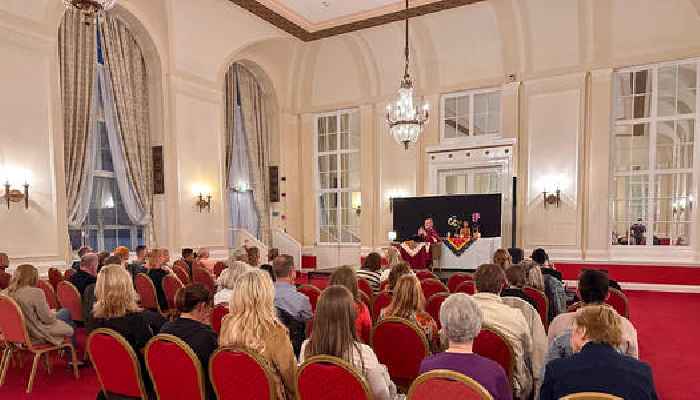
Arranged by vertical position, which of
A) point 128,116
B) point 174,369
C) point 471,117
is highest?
point 471,117

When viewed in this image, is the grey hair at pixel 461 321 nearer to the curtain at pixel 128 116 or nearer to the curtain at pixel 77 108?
the curtain at pixel 77 108

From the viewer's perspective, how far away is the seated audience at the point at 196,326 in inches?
91.9

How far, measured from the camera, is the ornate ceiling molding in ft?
32.5

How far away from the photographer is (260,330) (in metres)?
2.22

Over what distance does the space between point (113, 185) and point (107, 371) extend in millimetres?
7595

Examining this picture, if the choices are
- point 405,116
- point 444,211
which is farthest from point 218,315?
point 444,211

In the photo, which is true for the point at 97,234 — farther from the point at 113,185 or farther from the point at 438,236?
the point at 438,236

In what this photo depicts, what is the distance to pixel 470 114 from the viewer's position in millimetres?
11133

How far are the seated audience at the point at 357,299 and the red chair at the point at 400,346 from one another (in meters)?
0.18

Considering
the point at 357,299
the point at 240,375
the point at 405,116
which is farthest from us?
the point at 405,116

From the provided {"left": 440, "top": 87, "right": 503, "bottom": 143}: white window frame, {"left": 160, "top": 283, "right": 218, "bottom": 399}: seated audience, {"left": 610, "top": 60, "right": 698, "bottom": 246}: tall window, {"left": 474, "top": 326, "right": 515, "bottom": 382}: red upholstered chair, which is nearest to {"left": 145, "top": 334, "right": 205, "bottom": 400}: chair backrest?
{"left": 160, "top": 283, "right": 218, "bottom": 399}: seated audience

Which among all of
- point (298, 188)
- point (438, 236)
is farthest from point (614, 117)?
point (298, 188)

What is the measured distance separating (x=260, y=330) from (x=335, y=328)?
47 cm

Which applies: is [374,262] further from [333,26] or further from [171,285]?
[333,26]
